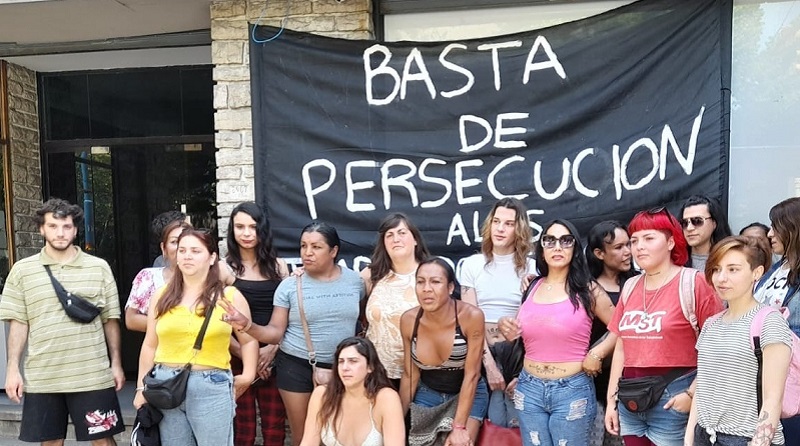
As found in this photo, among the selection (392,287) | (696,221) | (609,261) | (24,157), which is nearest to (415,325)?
(392,287)

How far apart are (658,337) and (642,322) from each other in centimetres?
9

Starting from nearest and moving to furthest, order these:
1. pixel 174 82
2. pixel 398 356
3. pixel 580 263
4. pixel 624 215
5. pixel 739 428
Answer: pixel 739 428 < pixel 580 263 < pixel 398 356 < pixel 624 215 < pixel 174 82

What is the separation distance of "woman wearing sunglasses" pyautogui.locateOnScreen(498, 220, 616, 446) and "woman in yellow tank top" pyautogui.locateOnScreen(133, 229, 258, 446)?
55.2 inches

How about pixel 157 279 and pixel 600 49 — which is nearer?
pixel 157 279

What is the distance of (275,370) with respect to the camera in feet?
12.7

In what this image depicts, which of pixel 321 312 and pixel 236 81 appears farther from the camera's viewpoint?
pixel 236 81

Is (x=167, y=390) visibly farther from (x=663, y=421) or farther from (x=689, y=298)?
(x=689, y=298)

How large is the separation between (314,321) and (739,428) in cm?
207

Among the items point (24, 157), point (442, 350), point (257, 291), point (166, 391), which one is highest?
point (24, 157)

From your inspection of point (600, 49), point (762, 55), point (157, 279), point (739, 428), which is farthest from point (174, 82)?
point (739, 428)

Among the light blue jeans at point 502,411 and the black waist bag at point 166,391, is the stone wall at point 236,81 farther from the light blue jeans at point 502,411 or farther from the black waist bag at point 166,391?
the light blue jeans at point 502,411

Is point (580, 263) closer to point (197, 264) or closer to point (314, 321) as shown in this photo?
point (314, 321)

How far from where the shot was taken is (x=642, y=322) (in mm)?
2848

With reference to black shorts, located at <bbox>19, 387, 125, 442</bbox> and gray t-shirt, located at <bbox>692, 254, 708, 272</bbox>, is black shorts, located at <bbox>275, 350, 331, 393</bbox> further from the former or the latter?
gray t-shirt, located at <bbox>692, 254, 708, 272</bbox>
